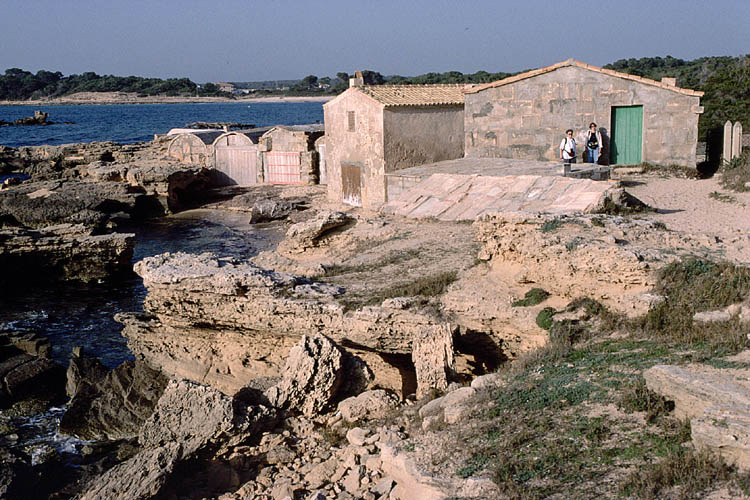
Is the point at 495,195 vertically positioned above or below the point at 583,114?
below

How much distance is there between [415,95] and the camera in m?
26.2

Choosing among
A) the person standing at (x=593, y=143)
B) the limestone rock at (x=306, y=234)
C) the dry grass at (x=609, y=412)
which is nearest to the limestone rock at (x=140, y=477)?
the dry grass at (x=609, y=412)

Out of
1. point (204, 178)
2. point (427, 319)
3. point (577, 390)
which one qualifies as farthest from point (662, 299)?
point (204, 178)

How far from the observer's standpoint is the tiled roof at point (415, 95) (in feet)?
81.9

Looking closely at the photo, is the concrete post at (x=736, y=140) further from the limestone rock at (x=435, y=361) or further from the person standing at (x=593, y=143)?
the limestone rock at (x=435, y=361)

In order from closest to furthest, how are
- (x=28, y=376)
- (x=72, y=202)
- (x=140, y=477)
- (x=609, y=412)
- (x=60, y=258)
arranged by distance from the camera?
(x=609, y=412) < (x=140, y=477) < (x=28, y=376) < (x=60, y=258) < (x=72, y=202)

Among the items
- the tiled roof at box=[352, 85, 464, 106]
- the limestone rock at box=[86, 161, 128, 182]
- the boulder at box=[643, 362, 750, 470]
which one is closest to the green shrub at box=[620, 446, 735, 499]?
the boulder at box=[643, 362, 750, 470]

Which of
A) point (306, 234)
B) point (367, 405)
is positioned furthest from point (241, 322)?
point (306, 234)

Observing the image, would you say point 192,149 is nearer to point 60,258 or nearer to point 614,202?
point 60,258

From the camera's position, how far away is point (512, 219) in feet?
40.6

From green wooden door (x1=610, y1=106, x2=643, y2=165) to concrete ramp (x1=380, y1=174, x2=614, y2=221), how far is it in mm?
6567

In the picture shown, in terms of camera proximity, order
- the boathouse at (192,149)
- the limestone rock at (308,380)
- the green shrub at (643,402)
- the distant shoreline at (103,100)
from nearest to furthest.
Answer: the green shrub at (643,402) < the limestone rock at (308,380) < the boathouse at (192,149) < the distant shoreline at (103,100)

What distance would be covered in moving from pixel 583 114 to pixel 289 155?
47.8ft

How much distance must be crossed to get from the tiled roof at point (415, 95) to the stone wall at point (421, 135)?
22cm
